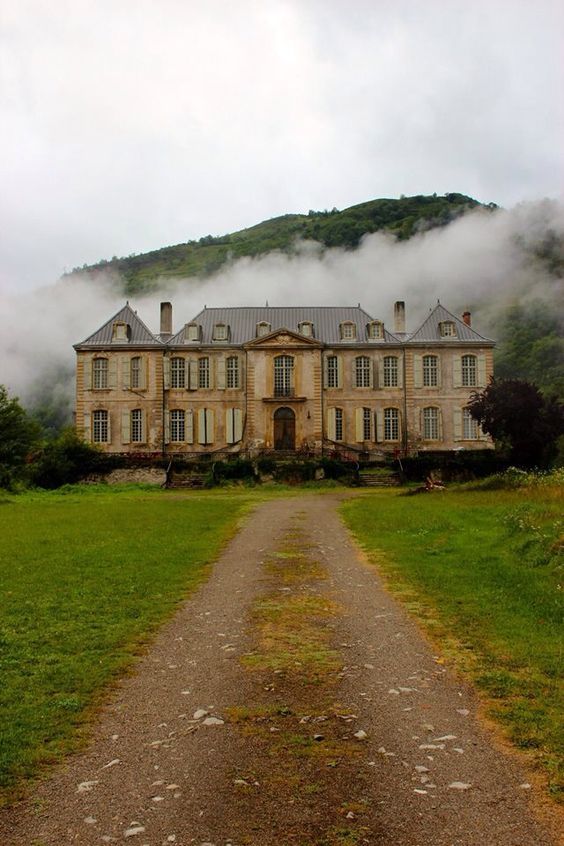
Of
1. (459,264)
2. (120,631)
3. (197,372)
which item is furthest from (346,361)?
(459,264)

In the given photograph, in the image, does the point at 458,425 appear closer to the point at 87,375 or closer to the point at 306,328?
the point at 306,328

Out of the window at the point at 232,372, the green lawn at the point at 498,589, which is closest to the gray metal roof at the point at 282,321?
the window at the point at 232,372

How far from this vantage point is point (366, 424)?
150 feet

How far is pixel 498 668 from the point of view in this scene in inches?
259

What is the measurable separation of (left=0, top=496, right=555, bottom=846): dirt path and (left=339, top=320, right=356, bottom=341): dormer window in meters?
38.8

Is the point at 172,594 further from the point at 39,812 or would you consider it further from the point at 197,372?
the point at 197,372

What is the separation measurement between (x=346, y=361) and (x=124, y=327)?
13690 mm

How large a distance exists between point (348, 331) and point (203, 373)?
921 centimetres

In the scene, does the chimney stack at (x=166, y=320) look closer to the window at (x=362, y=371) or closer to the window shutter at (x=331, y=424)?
the window shutter at (x=331, y=424)

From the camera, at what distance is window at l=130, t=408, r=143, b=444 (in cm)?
4578

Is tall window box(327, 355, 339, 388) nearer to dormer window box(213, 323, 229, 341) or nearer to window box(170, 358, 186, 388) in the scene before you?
dormer window box(213, 323, 229, 341)

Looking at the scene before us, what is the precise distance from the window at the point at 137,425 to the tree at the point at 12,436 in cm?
1031

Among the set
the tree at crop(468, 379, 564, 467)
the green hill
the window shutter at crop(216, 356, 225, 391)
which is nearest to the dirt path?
the tree at crop(468, 379, 564, 467)

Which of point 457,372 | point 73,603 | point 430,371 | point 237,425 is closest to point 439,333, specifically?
point 430,371
